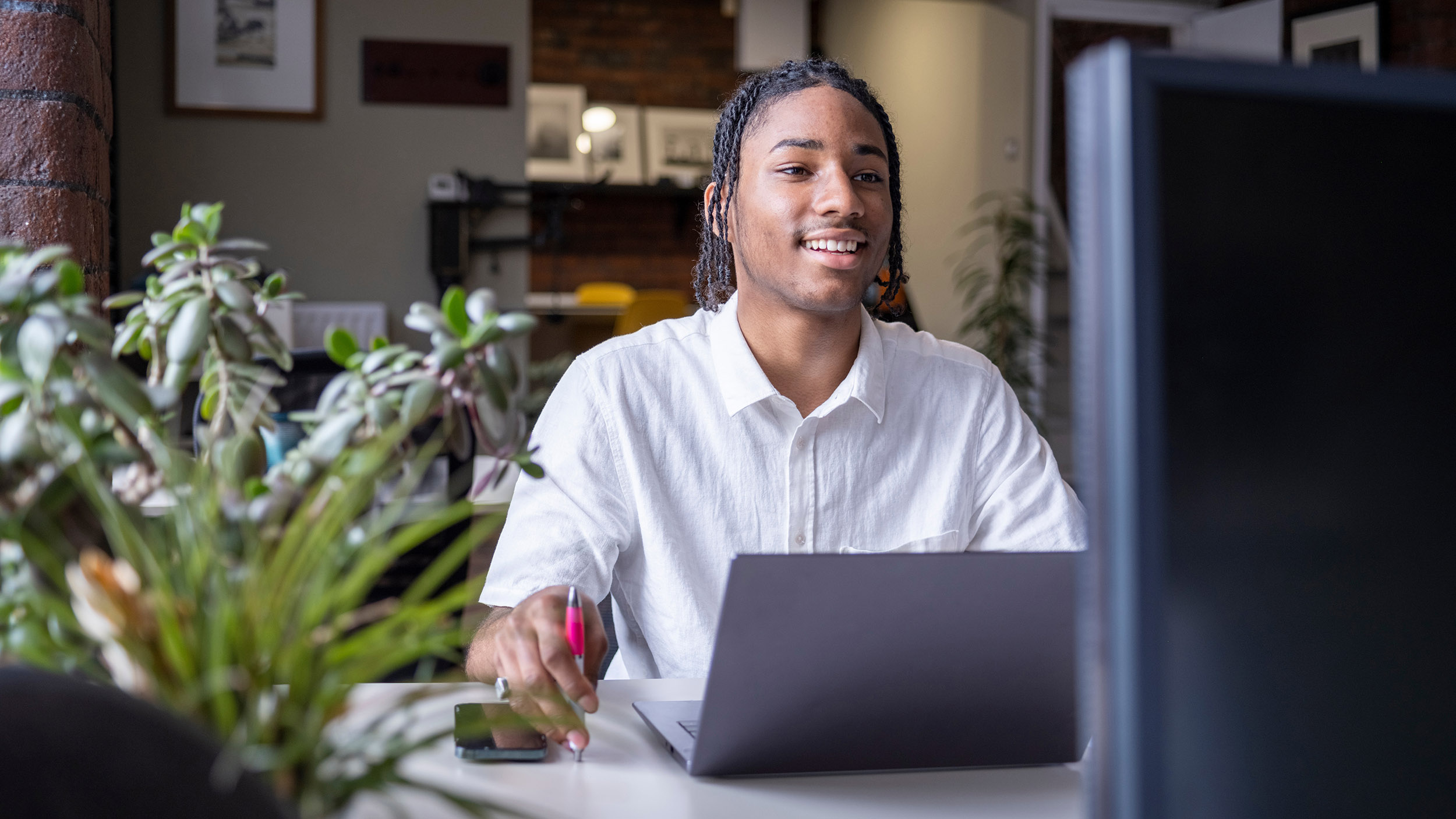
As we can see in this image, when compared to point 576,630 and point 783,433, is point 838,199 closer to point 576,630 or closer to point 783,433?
point 783,433

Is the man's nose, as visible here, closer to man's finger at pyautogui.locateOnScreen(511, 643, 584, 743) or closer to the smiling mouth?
the smiling mouth

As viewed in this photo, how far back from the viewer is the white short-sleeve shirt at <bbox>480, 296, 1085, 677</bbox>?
1328 mm

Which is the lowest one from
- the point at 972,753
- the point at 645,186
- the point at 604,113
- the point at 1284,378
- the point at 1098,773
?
the point at 972,753

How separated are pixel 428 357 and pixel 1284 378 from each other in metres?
0.36

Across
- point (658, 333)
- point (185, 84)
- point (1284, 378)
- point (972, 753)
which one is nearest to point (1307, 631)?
point (1284, 378)

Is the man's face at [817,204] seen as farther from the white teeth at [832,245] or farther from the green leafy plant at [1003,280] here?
the green leafy plant at [1003,280]

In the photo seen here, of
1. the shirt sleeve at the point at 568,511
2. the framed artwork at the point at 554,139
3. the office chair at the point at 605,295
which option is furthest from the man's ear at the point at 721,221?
the framed artwork at the point at 554,139

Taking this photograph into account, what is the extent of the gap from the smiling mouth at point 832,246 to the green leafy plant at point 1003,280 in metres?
4.08

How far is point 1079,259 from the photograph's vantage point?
1.26 ft

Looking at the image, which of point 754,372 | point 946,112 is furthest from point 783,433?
point 946,112

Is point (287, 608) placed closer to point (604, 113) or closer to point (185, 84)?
point (185, 84)

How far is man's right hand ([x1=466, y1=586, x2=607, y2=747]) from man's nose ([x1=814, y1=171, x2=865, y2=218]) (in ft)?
1.97

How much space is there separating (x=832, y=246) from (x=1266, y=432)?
1.02 meters

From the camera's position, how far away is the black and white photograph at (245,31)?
16.1 feet
